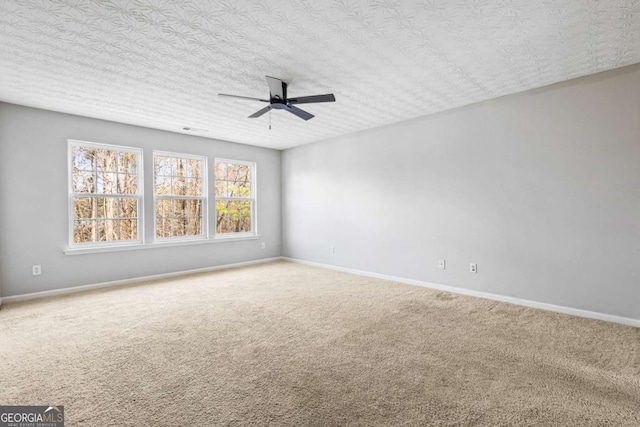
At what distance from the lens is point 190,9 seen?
2.13 meters

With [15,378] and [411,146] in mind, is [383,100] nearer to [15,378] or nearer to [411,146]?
[411,146]

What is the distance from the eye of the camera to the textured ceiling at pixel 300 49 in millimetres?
2164

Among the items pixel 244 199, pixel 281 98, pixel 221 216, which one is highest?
pixel 281 98

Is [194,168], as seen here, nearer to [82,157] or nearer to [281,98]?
[82,157]

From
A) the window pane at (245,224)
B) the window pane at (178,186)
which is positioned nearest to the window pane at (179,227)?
the window pane at (178,186)

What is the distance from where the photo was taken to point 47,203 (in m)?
4.24

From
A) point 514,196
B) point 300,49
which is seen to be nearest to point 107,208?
point 300,49

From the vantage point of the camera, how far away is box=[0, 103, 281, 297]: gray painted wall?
3.97 m

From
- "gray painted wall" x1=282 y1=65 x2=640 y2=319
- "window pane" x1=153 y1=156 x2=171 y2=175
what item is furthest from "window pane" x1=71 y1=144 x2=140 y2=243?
"gray painted wall" x1=282 y1=65 x2=640 y2=319

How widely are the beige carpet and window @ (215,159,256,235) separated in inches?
99.4

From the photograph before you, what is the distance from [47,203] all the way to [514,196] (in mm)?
6193

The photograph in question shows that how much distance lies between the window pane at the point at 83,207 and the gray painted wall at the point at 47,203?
0.60 ft

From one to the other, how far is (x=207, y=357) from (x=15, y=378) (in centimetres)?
127

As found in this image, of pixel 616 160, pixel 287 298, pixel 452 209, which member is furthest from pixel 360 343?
pixel 616 160
